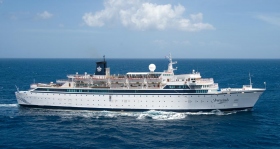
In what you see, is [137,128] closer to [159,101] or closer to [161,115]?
[161,115]

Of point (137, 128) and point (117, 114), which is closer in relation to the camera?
point (137, 128)

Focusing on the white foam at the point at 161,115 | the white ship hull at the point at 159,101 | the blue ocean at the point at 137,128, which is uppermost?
the white ship hull at the point at 159,101

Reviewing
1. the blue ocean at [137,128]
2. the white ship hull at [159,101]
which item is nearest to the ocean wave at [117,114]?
the blue ocean at [137,128]

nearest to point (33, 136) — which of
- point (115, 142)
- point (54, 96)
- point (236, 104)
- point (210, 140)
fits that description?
point (115, 142)

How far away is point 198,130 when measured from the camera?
35.6 m

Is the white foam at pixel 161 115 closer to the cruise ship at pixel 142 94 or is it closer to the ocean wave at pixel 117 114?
the ocean wave at pixel 117 114

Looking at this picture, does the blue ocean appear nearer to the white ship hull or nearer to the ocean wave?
the ocean wave

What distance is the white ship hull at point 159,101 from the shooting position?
141 ft

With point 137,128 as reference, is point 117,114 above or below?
above

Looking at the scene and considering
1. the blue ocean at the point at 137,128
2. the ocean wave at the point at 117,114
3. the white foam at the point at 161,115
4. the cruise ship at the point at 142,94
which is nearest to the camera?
the blue ocean at the point at 137,128

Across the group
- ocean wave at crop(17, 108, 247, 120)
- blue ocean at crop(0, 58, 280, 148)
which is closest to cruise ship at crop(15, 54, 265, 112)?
ocean wave at crop(17, 108, 247, 120)

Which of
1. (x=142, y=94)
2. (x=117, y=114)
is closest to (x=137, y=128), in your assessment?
(x=117, y=114)

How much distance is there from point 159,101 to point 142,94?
9.32ft

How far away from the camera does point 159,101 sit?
43438mm
